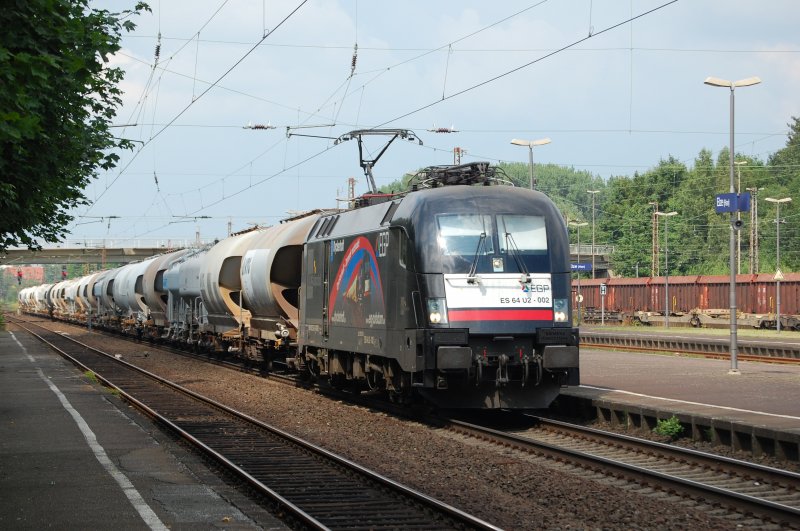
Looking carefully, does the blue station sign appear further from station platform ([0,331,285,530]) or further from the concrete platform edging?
station platform ([0,331,285,530])

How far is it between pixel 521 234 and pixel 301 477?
580 cm

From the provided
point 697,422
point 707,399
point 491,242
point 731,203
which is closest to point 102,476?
point 491,242

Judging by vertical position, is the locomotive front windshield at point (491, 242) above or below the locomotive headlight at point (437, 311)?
above

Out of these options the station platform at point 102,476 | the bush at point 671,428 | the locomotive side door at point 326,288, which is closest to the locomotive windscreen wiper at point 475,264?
the bush at point 671,428

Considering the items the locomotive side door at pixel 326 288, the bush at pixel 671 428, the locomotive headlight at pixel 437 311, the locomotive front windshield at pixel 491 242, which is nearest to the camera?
the bush at pixel 671 428

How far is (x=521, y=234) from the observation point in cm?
1611

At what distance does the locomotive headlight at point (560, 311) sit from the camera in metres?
15.9

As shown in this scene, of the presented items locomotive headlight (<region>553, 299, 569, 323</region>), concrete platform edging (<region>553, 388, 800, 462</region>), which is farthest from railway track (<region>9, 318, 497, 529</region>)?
concrete platform edging (<region>553, 388, 800, 462</region>)

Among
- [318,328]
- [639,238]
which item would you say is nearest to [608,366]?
[318,328]

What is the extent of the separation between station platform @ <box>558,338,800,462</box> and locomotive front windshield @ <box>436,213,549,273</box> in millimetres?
2767

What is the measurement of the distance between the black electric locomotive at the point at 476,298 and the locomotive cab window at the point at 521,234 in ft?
0.05

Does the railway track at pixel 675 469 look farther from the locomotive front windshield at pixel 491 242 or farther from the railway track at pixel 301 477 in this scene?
the railway track at pixel 301 477

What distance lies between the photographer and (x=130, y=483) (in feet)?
37.7

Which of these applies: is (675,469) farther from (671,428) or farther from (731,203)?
(731,203)
